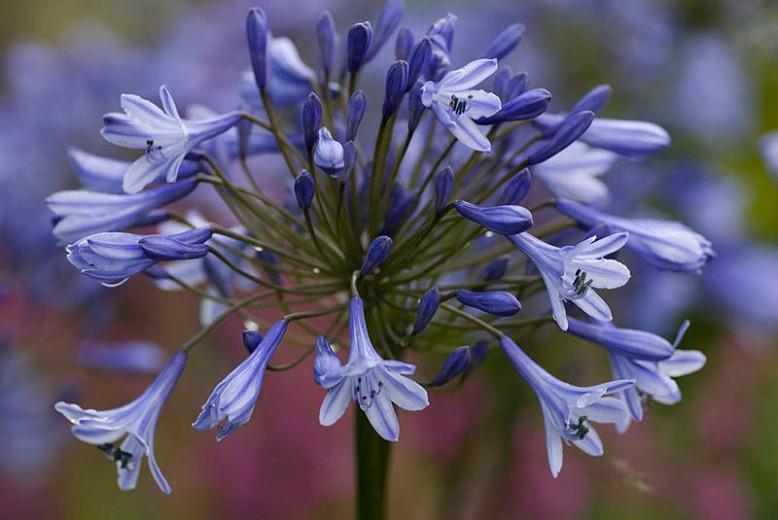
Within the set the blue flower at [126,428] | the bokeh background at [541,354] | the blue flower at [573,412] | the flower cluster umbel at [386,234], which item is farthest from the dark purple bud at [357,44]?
the bokeh background at [541,354]

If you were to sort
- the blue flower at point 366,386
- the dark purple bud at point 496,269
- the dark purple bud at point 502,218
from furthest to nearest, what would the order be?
the dark purple bud at point 496,269
the dark purple bud at point 502,218
the blue flower at point 366,386

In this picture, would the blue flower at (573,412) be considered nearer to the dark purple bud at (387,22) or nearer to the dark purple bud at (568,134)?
the dark purple bud at (568,134)

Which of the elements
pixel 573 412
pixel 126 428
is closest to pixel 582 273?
pixel 573 412

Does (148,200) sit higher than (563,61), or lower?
higher

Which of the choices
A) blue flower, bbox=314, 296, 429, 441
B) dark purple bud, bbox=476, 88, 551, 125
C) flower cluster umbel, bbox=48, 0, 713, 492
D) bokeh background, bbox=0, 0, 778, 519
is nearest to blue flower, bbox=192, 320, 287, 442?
flower cluster umbel, bbox=48, 0, 713, 492

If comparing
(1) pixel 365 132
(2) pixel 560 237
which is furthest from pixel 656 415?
(2) pixel 560 237

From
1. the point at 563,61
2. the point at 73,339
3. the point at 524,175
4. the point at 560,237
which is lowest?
the point at 73,339

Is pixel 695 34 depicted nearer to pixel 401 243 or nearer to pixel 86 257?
pixel 401 243
